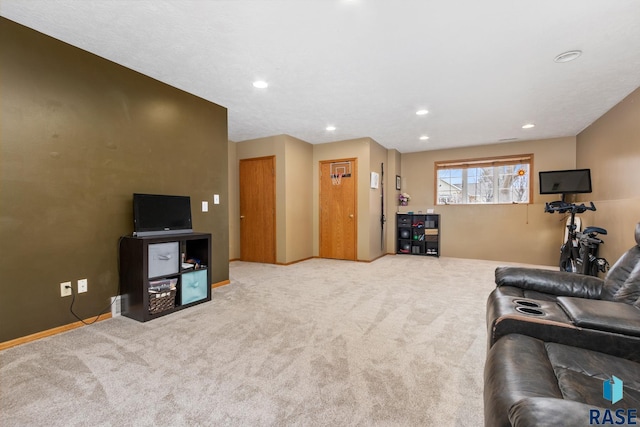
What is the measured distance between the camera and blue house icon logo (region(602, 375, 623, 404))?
0.98m

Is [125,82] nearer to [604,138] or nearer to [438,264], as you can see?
[438,264]


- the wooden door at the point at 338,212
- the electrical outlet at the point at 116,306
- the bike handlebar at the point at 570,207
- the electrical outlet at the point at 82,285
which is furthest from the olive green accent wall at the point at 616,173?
the electrical outlet at the point at 82,285

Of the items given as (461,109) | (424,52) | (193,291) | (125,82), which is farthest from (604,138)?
(125,82)

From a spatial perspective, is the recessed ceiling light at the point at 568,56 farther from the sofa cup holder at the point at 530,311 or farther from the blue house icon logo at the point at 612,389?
the blue house icon logo at the point at 612,389

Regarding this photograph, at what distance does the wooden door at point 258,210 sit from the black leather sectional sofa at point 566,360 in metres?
4.30

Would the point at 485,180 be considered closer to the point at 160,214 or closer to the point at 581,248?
the point at 581,248

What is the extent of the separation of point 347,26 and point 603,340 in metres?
2.48

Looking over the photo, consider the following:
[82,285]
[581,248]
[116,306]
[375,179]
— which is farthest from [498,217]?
[82,285]

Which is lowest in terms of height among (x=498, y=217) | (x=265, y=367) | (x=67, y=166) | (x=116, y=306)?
(x=265, y=367)

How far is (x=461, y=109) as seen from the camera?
4.05 meters

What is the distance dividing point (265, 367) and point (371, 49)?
2703 millimetres

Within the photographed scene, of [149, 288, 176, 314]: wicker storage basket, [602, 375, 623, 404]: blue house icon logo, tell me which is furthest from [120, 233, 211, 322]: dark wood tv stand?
[602, 375, 623, 404]: blue house icon logo

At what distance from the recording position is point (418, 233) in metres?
6.62

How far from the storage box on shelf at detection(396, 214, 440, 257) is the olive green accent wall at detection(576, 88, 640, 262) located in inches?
101
